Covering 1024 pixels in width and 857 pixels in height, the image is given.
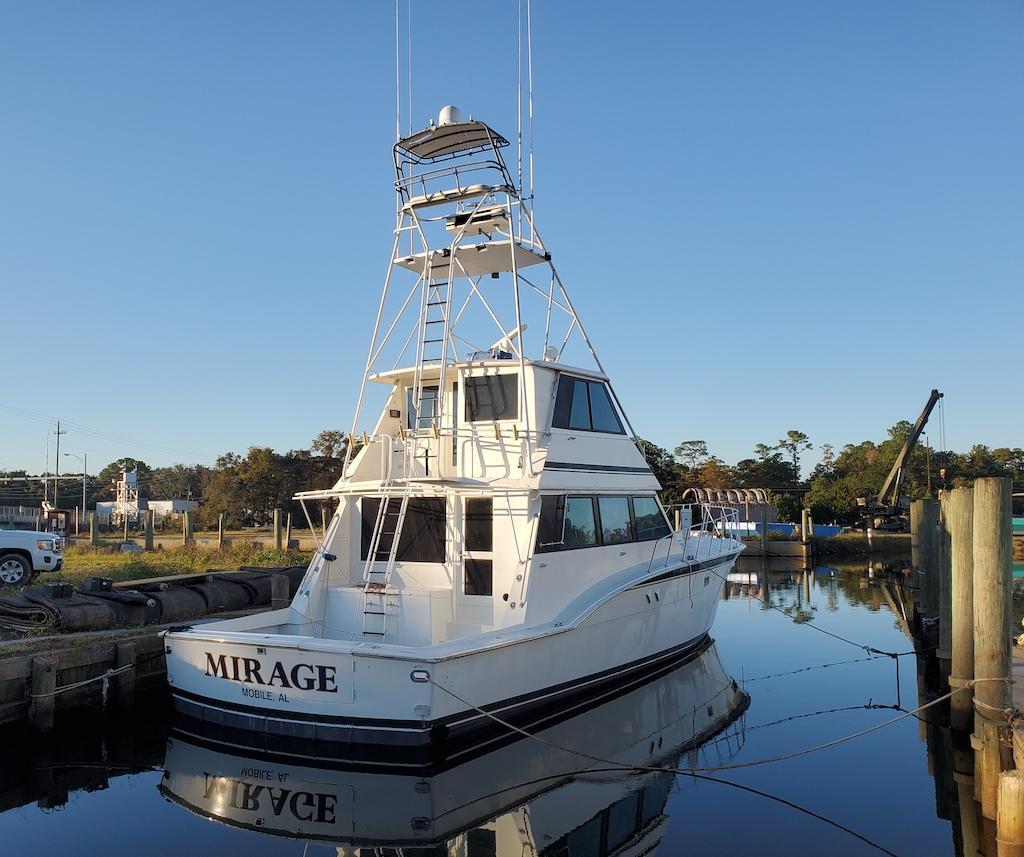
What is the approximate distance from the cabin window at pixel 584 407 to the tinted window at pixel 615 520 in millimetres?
1065

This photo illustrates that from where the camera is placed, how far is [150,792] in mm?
8055

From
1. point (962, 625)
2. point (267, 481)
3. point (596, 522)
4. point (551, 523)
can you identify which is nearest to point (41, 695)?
point (551, 523)

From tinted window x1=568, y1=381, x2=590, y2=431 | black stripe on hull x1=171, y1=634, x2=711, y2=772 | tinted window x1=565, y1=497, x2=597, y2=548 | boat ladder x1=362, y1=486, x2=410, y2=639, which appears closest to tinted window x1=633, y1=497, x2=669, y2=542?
tinted window x1=565, y1=497, x2=597, y2=548

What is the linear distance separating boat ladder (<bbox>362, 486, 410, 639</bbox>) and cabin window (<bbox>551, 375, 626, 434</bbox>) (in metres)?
2.44

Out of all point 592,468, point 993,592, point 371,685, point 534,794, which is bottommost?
point 534,794

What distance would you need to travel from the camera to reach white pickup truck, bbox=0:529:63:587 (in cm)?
1541

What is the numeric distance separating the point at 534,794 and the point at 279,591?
659 centimetres

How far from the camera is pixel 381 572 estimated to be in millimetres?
10734

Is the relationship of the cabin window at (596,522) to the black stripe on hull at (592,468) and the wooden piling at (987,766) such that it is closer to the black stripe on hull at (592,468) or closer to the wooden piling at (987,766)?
the black stripe on hull at (592,468)

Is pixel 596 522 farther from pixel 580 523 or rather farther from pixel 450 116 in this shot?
pixel 450 116

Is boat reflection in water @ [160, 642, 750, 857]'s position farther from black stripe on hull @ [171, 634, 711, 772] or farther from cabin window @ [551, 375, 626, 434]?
cabin window @ [551, 375, 626, 434]

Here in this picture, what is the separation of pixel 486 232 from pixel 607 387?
9.69 feet

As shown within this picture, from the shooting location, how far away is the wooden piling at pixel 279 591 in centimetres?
1301

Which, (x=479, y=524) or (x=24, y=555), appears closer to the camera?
(x=479, y=524)
